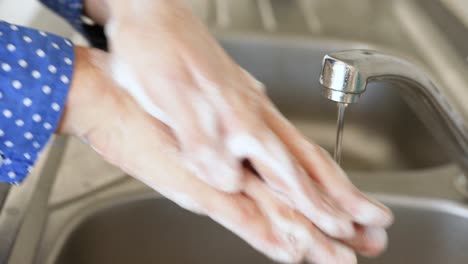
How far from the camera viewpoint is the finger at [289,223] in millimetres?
412

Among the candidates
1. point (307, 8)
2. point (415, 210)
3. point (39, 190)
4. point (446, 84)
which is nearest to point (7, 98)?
point (39, 190)

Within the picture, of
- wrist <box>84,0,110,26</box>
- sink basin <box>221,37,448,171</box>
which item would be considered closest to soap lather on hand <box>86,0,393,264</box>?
wrist <box>84,0,110,26</box>

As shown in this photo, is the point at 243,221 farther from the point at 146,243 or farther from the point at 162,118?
the point at 146,243

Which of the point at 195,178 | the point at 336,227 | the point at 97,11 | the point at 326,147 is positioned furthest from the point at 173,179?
the point at 326,147

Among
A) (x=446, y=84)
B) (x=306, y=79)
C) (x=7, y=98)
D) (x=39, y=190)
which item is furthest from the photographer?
(x=306, y=79)

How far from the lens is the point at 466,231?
56 cm

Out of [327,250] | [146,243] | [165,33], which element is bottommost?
[146,243]

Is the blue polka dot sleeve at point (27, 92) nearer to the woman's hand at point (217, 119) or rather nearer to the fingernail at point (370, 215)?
the woman's hand at point (217, 119)

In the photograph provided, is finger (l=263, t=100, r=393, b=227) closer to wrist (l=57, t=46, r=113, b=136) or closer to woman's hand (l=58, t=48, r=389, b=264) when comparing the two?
woman's hand (l=58, t=48, r=389, b=264)

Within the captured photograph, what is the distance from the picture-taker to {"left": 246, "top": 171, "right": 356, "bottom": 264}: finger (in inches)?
16.2

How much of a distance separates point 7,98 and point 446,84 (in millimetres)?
498

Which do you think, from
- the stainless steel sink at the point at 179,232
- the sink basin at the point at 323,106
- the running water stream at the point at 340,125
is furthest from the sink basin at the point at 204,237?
the sink basin at the point at 323,106

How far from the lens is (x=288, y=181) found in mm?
407

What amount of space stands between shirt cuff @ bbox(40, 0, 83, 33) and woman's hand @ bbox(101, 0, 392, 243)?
147 mm
